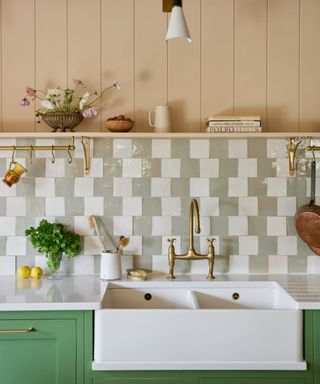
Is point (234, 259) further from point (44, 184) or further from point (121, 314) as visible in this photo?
point (44, 184)

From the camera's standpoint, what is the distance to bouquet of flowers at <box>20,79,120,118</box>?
2.59 m

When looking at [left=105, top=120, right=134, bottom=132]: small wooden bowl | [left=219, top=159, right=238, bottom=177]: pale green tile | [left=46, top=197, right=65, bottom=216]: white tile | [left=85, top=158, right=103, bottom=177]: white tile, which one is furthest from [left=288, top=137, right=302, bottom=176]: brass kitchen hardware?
[left=46, top=197, right=65, bottom=216]: white tile

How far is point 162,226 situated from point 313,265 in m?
0.80

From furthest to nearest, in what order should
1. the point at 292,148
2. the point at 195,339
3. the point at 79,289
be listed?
the point at 292,148 → the point at 79,289 → the point at 195,339

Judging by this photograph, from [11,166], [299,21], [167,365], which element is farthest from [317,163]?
[11,166]

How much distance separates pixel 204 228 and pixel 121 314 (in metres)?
0.79

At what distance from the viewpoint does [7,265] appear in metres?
2.67

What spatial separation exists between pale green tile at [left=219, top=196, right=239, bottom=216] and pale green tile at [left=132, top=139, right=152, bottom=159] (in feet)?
1.45

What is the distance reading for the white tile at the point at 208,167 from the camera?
2699 millimetres

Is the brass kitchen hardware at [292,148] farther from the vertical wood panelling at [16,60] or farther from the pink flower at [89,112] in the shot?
the vertical wood panelling at [16,60]

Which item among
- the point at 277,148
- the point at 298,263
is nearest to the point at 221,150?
the point at 277,148

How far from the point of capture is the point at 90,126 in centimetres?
272

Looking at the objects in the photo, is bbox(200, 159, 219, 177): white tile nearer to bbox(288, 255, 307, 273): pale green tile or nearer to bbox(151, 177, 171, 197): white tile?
bbox(151, 177, 171, 197): white tile

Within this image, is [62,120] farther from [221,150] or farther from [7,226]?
[221,150]
